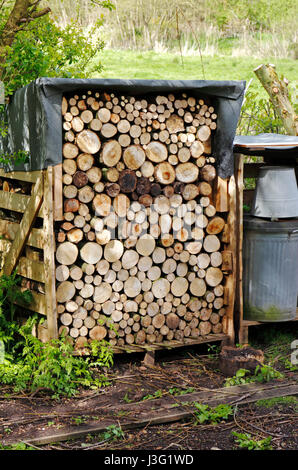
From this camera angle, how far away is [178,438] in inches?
159

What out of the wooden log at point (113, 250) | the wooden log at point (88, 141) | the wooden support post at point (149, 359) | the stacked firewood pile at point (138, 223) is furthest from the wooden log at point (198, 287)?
the wooden log at point (88, 141)

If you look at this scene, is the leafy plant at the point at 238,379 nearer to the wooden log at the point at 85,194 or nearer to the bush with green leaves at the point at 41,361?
the bush with green leaves at the point at 41,361

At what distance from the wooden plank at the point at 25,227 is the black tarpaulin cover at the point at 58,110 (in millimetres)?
200

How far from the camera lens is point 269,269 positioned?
5.61m

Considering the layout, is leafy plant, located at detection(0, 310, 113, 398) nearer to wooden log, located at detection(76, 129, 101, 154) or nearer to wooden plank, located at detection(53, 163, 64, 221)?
wooden plank, located at detection(53, 163, 64, 221)

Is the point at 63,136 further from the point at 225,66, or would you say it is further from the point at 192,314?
the point at 225,66

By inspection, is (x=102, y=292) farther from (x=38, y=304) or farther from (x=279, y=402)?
(x=279, y=402)

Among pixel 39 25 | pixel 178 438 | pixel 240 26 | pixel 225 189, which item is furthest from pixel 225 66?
pixel 178 438

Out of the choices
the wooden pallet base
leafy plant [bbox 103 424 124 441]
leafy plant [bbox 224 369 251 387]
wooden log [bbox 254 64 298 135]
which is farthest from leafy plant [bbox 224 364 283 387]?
wooden log [bbox 254 64 298 135]

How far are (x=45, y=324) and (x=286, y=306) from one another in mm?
2223

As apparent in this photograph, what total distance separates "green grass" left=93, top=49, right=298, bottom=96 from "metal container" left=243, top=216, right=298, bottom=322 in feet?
27.5

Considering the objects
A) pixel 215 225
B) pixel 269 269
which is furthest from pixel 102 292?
pixel 269 269

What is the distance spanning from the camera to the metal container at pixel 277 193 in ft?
18.2

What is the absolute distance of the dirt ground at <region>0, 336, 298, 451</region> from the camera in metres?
3.94
